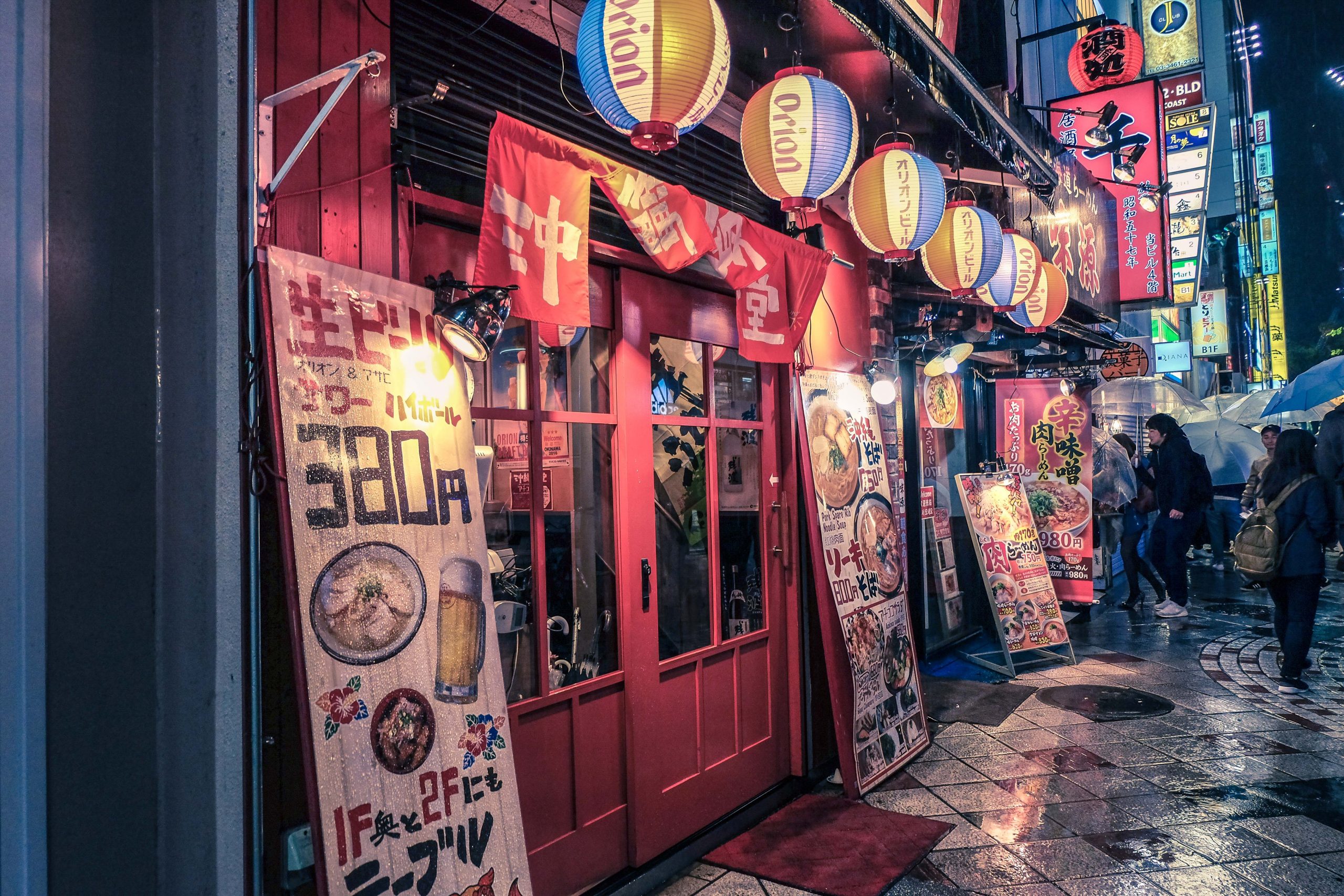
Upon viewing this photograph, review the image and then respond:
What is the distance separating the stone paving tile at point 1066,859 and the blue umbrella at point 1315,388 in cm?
1268

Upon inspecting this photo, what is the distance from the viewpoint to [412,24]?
11.5 ft

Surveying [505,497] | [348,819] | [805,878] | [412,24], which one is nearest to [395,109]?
[412,24]

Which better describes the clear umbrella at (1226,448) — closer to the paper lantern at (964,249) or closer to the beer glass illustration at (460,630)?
the paper lantern at (964,249)

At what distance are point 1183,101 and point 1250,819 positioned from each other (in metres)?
16.6

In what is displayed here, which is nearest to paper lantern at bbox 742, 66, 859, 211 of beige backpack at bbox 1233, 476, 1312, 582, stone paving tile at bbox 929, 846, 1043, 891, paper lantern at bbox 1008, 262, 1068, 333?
stone paving tile at bbox 929, 846, 1043, 891

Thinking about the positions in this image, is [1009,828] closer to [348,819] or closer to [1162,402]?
[348,819]

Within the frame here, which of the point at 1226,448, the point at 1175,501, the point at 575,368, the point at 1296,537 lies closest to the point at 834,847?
the point at 575,368

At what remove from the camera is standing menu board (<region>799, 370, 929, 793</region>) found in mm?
5598

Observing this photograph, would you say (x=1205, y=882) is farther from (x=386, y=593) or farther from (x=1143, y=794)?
(x=386, y=593)

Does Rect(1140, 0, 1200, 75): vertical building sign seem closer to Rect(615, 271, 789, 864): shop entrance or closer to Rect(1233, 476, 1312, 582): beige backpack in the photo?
Rect(1233, 476, 1312, 582): beige backpack

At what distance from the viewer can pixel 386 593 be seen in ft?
9.14

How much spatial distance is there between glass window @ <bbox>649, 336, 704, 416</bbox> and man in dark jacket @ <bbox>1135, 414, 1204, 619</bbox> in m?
8.80

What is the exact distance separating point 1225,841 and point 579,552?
4299mm

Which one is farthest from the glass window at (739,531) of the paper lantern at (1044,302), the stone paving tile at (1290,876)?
the paper lantern at (1044,302)
